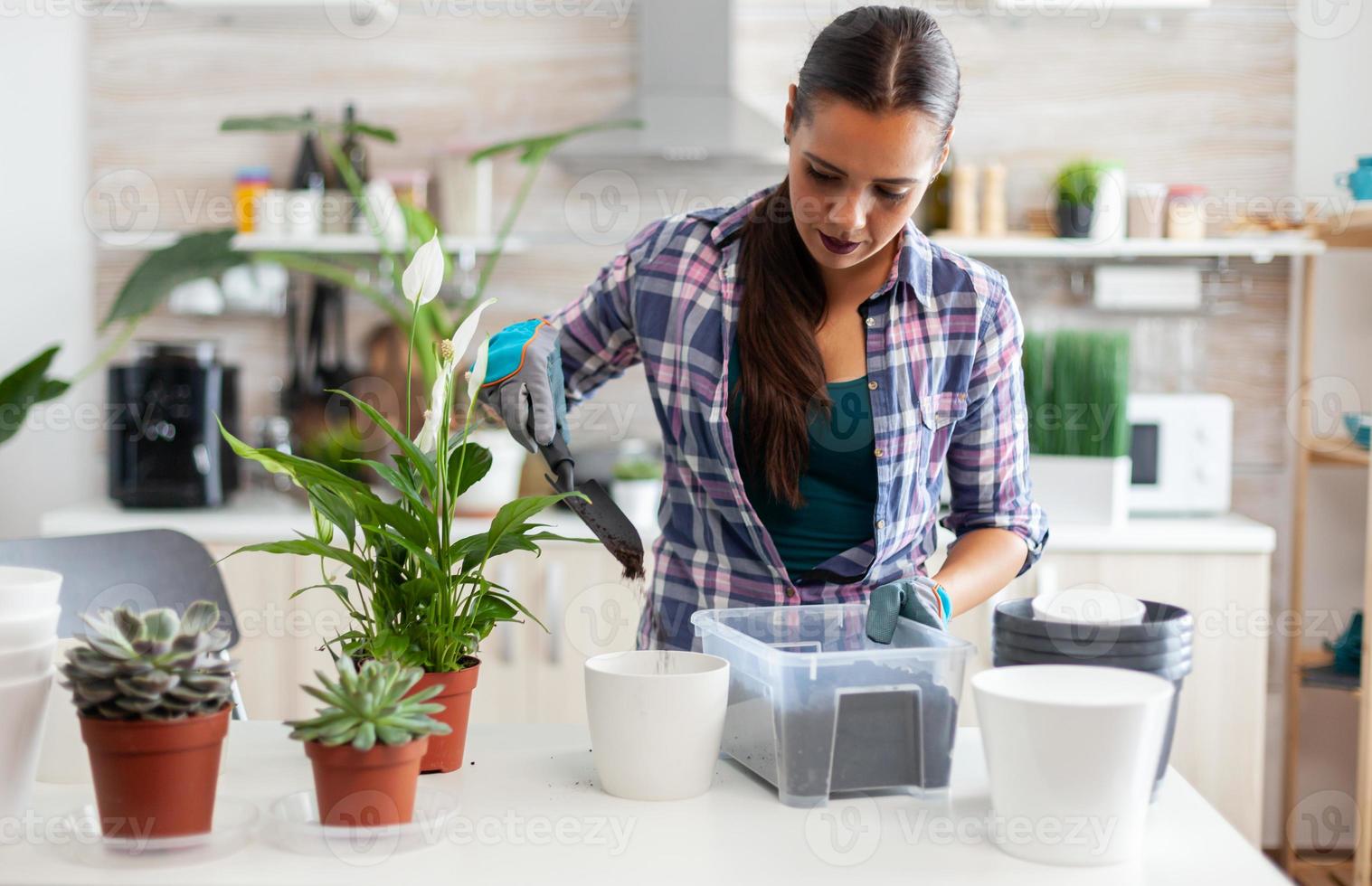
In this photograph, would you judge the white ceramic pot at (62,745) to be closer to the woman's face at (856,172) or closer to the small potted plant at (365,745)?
the small potted plant at (365,745)

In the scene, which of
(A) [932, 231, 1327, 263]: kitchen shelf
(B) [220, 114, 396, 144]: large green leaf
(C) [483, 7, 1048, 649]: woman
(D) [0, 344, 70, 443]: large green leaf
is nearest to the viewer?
(C) [483, 7, 1048, 649]: woman

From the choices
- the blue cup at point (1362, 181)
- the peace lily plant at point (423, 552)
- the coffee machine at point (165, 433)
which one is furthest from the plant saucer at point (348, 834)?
the blue cup at point (1362, 181)

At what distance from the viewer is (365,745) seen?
0.85m

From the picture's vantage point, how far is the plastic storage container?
0.94 metres

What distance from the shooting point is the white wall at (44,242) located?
2.86m

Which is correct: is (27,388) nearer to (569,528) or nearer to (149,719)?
(569,528)

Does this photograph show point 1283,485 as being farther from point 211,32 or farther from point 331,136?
point 211,32

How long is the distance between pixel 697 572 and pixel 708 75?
1585mm

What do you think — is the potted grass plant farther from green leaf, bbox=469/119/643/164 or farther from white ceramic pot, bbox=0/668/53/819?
white ceramic pot, bbox=0/668/53/819

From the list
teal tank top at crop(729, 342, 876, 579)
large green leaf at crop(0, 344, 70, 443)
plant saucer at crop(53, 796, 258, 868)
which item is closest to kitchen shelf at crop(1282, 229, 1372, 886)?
teal tank top at crop(729, 342, 876, 579)

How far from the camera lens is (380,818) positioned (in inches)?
34.7

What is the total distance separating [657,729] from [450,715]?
18 cm

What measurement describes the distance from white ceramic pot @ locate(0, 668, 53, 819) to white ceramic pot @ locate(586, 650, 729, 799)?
0.41m

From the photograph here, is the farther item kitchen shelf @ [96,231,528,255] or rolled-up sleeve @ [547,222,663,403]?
kitchen shelf @ [96,231,528,255]
